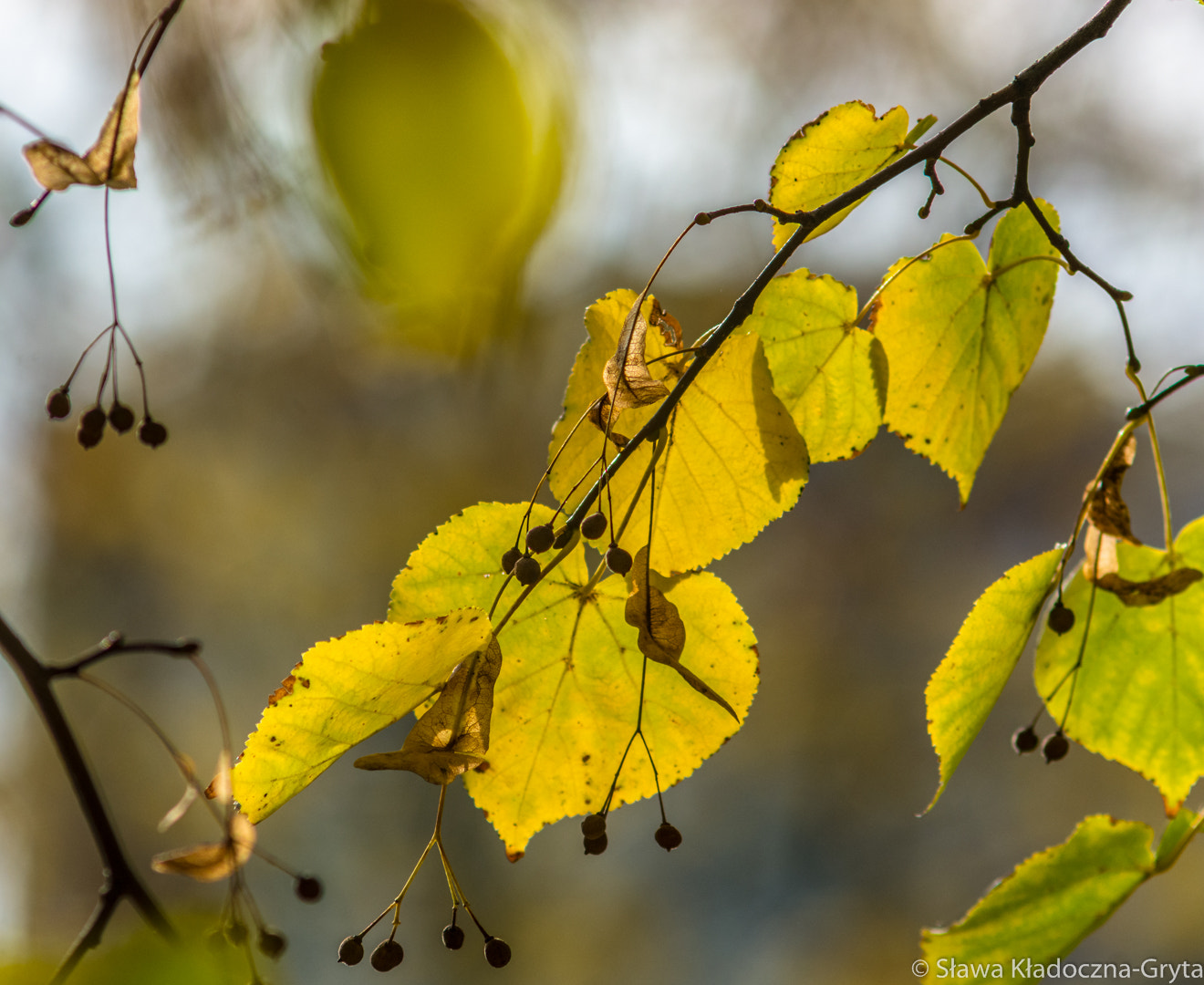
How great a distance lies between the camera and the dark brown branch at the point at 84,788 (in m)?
0.20

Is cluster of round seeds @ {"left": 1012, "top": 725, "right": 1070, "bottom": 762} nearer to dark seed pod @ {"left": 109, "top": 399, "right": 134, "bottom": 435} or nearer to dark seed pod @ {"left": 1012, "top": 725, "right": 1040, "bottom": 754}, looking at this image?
dark seed pod @ {"left": 1012, "top": 725, "right": 1040, "bottom": 754}

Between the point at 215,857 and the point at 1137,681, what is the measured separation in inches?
14.1

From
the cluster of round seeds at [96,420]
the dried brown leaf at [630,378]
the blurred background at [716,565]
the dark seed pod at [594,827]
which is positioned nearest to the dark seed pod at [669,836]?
the dark seed pod at [594,827]

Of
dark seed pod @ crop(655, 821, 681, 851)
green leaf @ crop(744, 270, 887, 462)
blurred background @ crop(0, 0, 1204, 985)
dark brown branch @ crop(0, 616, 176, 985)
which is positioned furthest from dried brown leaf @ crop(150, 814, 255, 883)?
blurred background @ crop(0, 0, 1204, 985)

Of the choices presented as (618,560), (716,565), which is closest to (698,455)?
(618,560)

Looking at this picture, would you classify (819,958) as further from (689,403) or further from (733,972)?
(689,403)

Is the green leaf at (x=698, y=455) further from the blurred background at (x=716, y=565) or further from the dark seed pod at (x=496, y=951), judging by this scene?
the blurred background at (x=716, y=565)

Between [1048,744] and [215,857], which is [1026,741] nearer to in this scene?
[1048,744]

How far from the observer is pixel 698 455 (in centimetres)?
31

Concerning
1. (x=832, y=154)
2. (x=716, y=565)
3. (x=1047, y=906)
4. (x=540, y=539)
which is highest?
(x=716, y=565)

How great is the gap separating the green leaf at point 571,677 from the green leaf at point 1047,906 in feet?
0.40

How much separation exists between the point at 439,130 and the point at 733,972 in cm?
340

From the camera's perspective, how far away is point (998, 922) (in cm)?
33

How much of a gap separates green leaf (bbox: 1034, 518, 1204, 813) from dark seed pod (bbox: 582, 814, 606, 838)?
214 mm
